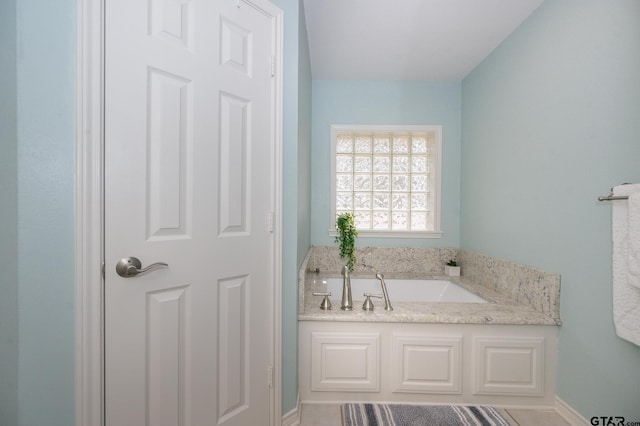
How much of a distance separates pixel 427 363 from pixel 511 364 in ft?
1.62

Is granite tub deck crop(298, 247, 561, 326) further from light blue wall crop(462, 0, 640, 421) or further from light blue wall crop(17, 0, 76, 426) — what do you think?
light blue wall crop(17, 0, 76, 426)

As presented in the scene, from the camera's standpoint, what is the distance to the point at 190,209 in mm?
1165

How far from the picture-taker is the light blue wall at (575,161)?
1333mm

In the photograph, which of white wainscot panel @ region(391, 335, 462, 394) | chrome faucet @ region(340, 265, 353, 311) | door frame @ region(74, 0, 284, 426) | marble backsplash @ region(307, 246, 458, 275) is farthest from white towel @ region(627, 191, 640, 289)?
door frame @ region(74, 0, 284, 426)

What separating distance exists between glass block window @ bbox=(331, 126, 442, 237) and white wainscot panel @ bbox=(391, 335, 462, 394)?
1.39 metres

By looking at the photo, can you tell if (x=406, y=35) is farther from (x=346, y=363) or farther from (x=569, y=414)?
(x=569, y=414)

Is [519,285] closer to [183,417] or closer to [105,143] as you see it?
[183,417]

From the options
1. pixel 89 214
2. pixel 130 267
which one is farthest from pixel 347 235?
pixel 89 214

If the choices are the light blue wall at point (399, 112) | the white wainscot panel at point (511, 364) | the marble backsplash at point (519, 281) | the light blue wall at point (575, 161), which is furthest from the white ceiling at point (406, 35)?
the white wainscot panel at point (511, 364)

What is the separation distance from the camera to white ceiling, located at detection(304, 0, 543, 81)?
1.88 metres

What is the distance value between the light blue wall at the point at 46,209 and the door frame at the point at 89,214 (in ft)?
0.07

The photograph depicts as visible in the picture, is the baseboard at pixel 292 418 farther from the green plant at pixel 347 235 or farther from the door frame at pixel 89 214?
the green plant at pixel 347 235

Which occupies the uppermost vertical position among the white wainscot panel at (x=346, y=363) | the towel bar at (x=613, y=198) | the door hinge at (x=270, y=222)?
the towel bar at (x=613, y=198)

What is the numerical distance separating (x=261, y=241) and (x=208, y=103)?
2.18 ft
